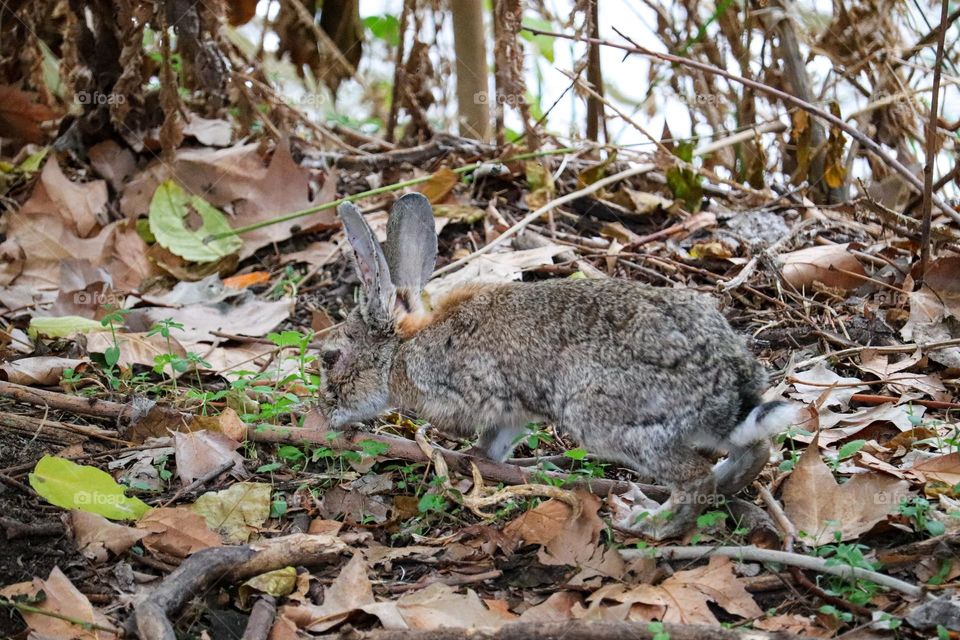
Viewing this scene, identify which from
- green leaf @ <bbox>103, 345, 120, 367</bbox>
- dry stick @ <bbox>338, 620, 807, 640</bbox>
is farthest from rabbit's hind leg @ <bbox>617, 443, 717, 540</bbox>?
green leaf @ <bbox>103, 345, 120, 367</bbox>

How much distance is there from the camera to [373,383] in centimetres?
570

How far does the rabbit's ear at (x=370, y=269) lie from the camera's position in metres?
5.50

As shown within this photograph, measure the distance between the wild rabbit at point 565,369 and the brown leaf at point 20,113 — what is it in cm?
416

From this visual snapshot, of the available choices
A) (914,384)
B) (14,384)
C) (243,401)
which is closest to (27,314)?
(14,384)

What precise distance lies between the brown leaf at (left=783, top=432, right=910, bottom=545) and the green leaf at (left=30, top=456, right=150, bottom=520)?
115 inches

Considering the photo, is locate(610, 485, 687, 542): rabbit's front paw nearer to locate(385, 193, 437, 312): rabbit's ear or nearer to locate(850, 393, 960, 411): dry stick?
locate(850, 393, 960, 411): dry stick

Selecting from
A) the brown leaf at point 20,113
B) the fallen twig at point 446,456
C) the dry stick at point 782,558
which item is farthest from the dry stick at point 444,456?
the brown leaf at point 20,113

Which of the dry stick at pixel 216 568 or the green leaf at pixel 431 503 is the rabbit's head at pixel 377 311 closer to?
the green leaf at pixel 431 503

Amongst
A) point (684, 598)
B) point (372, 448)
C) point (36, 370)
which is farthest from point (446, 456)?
point (36, 370)

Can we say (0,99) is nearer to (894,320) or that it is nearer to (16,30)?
(16,30)

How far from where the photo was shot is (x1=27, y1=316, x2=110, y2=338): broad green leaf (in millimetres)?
6621

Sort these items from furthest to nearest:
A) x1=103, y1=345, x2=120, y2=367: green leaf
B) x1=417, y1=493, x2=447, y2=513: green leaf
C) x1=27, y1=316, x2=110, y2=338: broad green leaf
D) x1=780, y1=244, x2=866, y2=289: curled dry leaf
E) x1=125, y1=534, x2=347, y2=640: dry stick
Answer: x1=780, y1=244, x2=866, y2=289: curled dry leaf → x1=27, y1=316, x2=110, y2=338: broad green leaf → x1=103, y1=345, x2=120, y2=367: green leaf → x1=417, y1=493, x2=447, y2=513: green leaf → x1=125, y1=534, x2=347, y2=640: dry stick

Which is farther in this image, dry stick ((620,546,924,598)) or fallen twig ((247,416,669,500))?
fallen twig ((247,416,669,500))

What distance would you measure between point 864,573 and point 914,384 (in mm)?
2098
